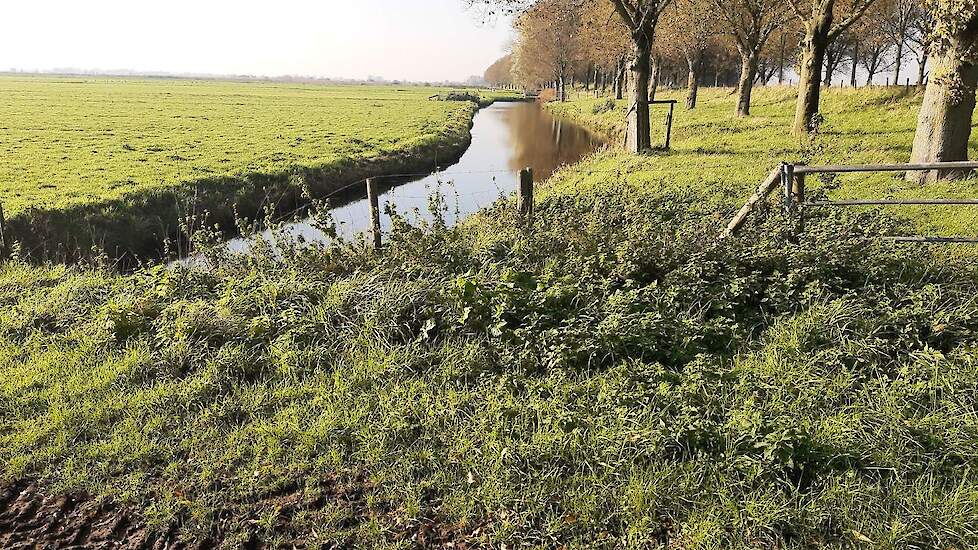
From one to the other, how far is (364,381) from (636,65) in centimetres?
1587

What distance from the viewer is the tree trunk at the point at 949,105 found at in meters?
10.2

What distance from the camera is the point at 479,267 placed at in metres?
6.82

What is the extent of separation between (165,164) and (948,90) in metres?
21.5

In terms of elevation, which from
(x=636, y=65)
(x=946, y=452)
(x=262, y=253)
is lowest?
(x=946, y=452)

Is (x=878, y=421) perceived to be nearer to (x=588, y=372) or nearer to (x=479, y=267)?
(x=588, y=372)


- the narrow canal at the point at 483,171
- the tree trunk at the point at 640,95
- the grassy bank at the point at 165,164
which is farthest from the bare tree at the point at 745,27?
the grassy bank at the point at 165,164

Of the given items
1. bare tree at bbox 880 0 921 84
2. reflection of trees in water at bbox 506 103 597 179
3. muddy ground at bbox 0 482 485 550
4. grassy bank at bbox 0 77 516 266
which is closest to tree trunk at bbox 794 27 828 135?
reflection of trees in water at bbox 506 103 597 179

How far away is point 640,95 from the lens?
17703 millimetres

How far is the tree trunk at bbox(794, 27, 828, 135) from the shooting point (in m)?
16.1

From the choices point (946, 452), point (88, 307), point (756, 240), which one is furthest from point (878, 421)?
point (88, 307)

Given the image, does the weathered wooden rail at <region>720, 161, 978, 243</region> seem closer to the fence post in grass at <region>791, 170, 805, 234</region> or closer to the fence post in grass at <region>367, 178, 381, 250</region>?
the fence post in grass at <region>791, 170, 805, 234</region>

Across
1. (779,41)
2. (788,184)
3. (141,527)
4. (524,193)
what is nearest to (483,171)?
(524,193)

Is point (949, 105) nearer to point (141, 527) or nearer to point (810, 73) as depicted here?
point (810, 73)

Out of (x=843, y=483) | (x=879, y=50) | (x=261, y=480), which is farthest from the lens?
(x=879, y=50)
